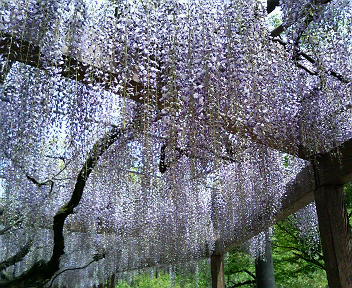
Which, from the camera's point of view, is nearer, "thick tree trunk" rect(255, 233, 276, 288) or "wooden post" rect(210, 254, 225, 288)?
"wooden post" rect(210, 254, 225, 288)

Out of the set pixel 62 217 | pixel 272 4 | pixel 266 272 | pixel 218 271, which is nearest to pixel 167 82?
pixel 272 4

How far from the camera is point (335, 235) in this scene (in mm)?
3555

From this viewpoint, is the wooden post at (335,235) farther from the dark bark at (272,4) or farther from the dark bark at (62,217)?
the dark bark at (62,217)

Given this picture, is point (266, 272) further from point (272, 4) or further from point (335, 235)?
point (272, 4)

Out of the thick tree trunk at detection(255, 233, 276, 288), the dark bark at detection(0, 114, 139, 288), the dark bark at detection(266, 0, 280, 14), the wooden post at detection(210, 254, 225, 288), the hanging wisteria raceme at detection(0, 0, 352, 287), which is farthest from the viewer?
the thick tree trunk at detection(255, 233, 276, 288)

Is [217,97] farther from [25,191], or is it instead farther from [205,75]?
[25,191]

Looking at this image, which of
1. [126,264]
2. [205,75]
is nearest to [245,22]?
[205,75]

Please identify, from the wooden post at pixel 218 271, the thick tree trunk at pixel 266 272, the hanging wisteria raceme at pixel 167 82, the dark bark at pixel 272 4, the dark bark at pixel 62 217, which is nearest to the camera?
the hanging wisteria raceme at pixel 167 82

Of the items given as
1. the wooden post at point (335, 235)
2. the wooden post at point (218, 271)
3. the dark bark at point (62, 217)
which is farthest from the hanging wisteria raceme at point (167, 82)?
the wooden post at point (218, 271)

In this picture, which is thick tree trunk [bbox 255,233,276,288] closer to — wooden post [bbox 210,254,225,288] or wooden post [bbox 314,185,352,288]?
wooden post [bbox 210,254,225,288]

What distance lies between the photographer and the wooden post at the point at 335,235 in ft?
11.3

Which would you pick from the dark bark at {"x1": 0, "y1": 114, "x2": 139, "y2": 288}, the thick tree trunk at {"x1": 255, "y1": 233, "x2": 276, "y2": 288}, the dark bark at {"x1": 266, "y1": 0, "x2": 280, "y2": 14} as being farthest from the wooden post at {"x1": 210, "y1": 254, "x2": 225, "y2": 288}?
the dark bark at {"x1": 266, "y1": 0, "x2": 280, "y2": 14}

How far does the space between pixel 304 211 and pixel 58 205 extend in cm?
336

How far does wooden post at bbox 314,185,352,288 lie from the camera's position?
3.45 meters
